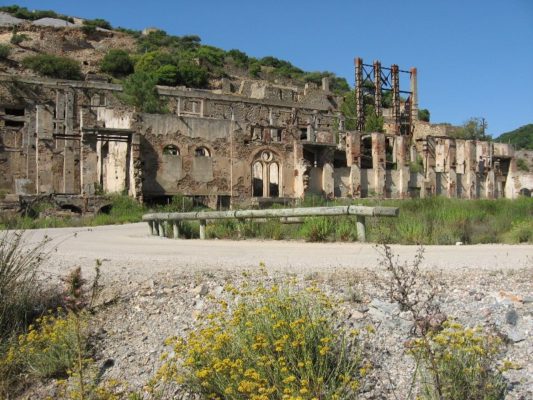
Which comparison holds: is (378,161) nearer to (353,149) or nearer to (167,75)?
(353,149)

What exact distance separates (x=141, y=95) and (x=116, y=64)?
23.9 m

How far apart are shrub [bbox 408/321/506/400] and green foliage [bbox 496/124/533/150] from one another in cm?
9508

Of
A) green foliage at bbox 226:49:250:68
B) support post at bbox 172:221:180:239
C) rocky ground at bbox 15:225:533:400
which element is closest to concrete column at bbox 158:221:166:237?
support post at bbox 172:221:180:239

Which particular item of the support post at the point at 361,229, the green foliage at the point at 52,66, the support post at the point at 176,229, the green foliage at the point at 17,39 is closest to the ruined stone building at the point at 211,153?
the green foliage at the point at 52,66

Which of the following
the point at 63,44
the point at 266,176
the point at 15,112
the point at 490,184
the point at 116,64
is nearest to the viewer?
the point at 266,176

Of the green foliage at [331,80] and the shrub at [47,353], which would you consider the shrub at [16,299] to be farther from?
the green foliage at [331,80]

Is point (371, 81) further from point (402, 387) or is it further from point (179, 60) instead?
point (402, 387)

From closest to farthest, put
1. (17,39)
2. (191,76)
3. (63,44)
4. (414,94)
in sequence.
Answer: (414,94) < (191,76) < (17,39) < (63,44)

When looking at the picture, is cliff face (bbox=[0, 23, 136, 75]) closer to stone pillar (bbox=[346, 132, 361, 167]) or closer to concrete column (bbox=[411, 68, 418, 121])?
stone pillar (bbox=[346, 132, 361, 167])

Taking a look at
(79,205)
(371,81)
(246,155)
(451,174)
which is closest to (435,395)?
(79,205)

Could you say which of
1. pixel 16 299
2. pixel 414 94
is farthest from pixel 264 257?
pixel 414 94

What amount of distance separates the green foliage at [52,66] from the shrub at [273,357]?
5871cm

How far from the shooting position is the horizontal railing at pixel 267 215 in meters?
11.7

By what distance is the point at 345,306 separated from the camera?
555 cm
